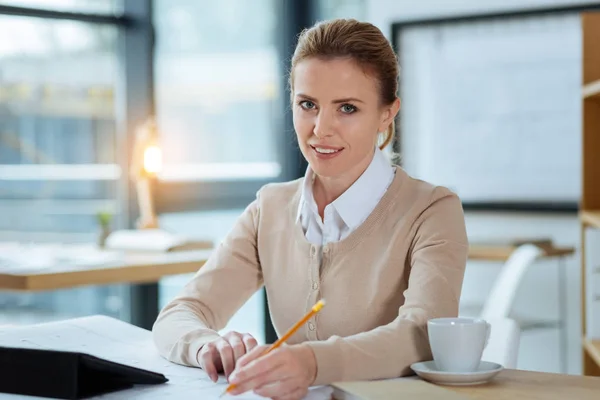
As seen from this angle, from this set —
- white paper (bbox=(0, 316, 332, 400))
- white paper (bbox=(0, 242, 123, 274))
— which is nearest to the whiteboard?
white paper (bbox=(0, 242, 123, 274))

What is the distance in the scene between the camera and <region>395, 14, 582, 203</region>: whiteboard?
3.98m

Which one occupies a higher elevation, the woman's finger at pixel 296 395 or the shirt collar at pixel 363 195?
the shirt collar at pixel 363 195

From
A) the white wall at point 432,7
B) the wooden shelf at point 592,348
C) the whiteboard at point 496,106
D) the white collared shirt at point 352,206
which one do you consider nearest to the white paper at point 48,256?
the white collared shirt at point 352,206

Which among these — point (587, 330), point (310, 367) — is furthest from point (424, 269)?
point (587, 330)

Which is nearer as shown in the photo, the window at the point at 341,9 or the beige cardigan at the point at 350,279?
the beige cardigan at the point at 350,279

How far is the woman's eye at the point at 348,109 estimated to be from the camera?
63.3 inches

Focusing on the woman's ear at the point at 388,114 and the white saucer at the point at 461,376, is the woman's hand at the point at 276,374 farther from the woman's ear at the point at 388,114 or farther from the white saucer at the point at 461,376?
the woman's ear at the point at 388,114

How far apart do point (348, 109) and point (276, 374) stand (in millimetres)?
607

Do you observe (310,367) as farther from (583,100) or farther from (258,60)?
(258,60)

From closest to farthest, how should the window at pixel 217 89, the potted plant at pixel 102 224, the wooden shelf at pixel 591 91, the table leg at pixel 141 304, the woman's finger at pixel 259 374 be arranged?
the woman's finger at pixel 259 374 < the wooden shelf at pixel 591 91 < the potted plant at pixel 102 224 < the table leg at pixel 141 304 < the window at pixel 217 89

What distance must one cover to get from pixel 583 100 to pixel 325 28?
4.59ft

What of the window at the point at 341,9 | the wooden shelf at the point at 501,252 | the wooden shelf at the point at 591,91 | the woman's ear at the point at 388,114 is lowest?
the wooden shelf at the point at 501,252

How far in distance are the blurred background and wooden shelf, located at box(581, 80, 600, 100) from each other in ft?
3.11

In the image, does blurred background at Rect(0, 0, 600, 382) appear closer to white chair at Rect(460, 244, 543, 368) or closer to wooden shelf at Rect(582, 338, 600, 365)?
white chair at Rect(460, 244, 543, 368)
